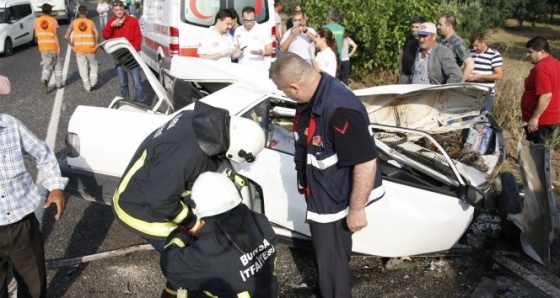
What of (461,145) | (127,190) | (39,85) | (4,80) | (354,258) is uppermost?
(4,80)

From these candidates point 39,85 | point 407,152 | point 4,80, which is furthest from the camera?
point 39,85

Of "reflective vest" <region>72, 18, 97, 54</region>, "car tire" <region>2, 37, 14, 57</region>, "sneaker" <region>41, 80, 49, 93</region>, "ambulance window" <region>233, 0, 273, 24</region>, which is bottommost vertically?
"car tire" <region>2, 37, 14, 57</region>

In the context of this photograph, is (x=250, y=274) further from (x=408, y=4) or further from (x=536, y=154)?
(x=408, y=4)

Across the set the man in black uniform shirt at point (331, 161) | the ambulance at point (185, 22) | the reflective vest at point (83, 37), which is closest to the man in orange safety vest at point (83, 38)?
the reflective vest at point (83, 37)

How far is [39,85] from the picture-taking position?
9836 millimetres

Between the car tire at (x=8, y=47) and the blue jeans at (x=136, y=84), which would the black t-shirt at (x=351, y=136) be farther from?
the car tire at (x=8, y=47)

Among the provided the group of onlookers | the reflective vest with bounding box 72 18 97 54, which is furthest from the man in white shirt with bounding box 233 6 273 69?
the reflective vest with bounding box 72 18 97 54

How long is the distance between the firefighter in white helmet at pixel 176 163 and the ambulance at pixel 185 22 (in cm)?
522

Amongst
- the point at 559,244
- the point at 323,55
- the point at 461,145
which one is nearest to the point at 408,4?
the point at 323,55

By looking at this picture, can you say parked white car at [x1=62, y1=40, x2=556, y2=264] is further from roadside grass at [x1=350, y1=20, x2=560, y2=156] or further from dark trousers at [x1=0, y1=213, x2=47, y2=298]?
roadside grass at [x1=350, y1=20, x2=560, y2=156]

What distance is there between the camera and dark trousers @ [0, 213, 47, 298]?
2803 millimetres

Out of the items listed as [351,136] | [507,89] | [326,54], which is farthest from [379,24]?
[351,136]

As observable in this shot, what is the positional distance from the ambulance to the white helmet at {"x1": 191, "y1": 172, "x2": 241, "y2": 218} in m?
5.61

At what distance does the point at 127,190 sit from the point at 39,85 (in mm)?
8114
